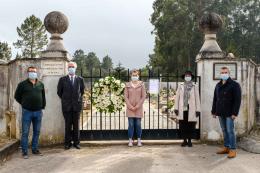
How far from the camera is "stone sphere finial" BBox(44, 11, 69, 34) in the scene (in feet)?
30.3

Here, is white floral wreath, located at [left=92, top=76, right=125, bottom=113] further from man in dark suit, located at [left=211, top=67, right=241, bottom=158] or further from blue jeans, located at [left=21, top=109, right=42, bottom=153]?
man in dark suit, located at [left=211, top=67, right=241, bottom=158]

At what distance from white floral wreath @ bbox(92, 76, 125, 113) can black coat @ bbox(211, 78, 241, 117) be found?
2667 mm

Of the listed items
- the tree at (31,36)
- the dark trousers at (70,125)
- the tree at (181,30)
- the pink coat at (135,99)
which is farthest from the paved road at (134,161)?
the tree at (31,36)

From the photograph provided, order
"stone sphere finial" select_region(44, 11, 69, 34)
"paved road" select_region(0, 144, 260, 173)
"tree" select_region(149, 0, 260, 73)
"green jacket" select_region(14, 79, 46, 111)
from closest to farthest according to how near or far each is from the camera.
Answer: "paved road" select_region(0, 144, 260, 173) → "green jacket" select_region(14, 79, 46, 111) → "stone sphere finial" select_region(44, 11, 69, 34) → "tree" select_region(149, 0, 260, 73)

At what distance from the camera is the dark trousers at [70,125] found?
337 inches

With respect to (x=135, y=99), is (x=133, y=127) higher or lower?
lower

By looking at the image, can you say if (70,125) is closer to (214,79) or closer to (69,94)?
(69,94)

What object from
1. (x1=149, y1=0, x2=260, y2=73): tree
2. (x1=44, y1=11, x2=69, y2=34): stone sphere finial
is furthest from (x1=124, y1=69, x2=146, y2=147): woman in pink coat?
(x1=149, y1=0, x2=260, y2=73): tree

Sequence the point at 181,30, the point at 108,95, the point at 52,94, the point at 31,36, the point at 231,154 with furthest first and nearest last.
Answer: the point at 31,36 → the point at 181,30 → the point at 108,95 → the point at 52,94 → the point at 231,154

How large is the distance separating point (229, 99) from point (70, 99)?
343 cm

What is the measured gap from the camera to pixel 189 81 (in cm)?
889

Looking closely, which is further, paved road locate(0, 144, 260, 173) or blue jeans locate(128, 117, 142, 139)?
blue jeans locate(128, 117, 142, 139)

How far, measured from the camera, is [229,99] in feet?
25.0

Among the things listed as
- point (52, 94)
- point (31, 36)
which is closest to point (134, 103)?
point (52, 94)
